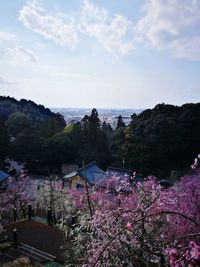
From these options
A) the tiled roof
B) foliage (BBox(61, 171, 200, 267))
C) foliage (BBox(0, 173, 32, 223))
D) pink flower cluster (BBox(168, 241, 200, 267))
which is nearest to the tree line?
the tiled roof

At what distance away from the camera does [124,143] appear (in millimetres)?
30219

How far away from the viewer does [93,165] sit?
27375 mm

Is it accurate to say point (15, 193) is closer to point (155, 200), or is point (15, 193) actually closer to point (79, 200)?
point (79, 200)

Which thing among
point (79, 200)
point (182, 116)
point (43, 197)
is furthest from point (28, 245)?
point (182, 116)

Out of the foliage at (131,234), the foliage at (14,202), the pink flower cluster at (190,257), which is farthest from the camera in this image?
the foliage at (14,202)

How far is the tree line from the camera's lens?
2897 centimetres

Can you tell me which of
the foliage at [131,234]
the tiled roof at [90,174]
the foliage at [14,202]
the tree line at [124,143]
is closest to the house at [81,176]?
the tiled roof at [90,174]

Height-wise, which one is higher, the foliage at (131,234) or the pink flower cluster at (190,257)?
the pink flower cluster at (190,257)

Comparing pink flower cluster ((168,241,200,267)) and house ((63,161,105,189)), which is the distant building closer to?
house ((63,161,105,189))

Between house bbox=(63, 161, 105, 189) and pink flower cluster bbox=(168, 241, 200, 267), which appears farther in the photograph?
house bbox=(63, 161, 105, 189)

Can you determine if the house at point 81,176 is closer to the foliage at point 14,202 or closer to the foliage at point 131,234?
the foliage at point 14,202

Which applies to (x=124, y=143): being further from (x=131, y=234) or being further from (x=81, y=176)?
(x=131, y=234)

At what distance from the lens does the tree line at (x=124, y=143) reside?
2897 centimetres

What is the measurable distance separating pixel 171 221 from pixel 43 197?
1162 centimetres
